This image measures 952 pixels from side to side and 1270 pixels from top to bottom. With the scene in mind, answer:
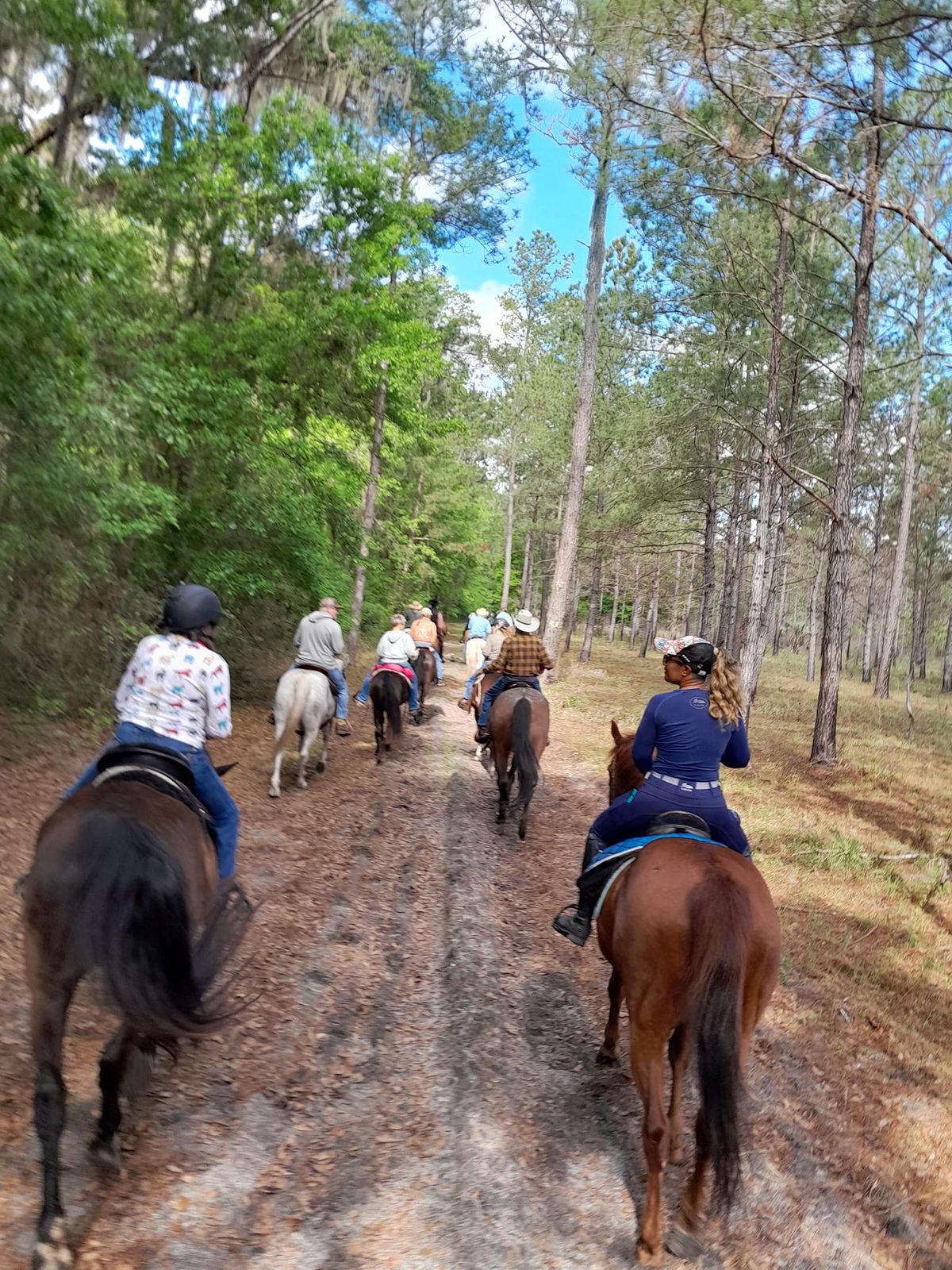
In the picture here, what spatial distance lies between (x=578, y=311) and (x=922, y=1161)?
1075 inches

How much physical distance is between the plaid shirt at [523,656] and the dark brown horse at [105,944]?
21.2ft

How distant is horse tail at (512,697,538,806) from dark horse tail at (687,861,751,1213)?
5304 mm

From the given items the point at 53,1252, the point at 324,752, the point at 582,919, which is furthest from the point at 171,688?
the point at 324,752

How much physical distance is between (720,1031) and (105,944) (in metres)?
2.37

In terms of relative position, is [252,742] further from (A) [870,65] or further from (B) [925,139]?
(B) [925,139]

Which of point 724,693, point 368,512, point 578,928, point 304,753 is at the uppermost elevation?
point 368,512

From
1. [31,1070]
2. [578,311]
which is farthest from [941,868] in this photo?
[578,311]

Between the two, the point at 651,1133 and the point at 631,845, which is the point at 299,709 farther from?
the point at 651,1133

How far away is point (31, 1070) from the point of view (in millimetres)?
3818

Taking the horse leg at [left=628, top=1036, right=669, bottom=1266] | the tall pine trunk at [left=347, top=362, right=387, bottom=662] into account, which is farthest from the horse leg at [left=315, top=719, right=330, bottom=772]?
the horse leg at [left=628, top=1036, right=669, bottom=1266]

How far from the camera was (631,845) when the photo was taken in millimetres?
4020

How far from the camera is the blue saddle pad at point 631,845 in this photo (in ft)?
12.3

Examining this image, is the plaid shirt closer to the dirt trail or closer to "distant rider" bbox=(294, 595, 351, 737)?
"distant rider" bbox=(294, 595, 351, 737)

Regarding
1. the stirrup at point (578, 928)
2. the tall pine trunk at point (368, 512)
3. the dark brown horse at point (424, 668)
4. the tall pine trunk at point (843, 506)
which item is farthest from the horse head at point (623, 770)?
the tall pine trunk at point (368, 512)
